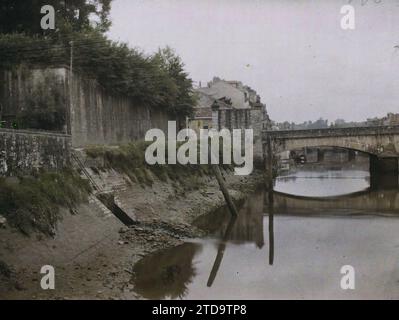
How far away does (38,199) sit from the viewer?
14641mm

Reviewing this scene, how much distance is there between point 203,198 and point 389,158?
1005 inches

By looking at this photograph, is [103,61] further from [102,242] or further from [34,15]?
[102,242]

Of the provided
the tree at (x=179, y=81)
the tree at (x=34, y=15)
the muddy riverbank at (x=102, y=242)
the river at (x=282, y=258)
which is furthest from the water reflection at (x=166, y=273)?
the tree at (x=179, y=81)

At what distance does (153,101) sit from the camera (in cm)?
3584

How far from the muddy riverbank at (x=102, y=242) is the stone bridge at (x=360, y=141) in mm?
22688

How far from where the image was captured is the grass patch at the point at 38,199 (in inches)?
525

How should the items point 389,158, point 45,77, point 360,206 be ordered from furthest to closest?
point 389,158 < point 360,206 < point 45,77

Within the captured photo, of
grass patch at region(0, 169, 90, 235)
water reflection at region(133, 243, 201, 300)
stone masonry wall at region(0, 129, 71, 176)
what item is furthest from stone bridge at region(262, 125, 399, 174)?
grass patch at region(0, 169, 90, 235)

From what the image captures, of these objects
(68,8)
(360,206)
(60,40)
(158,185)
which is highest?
(68,8)

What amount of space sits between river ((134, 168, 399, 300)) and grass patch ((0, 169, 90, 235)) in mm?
3492
